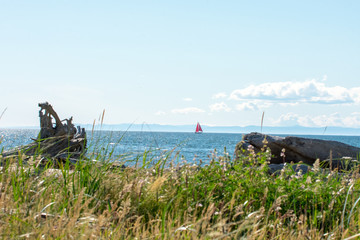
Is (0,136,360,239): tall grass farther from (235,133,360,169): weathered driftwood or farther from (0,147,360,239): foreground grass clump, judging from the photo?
(235,133,360,169): weathered driftwood

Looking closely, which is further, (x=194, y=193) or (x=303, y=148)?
(x=303, y=148)

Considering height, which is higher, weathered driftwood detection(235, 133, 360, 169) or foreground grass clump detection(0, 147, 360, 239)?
weathered driftwood detection(235, 133, 360, 169)

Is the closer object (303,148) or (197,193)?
(197,193)

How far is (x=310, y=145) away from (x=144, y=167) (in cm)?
789

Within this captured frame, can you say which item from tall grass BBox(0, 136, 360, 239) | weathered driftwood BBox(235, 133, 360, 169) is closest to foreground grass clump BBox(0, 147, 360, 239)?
tall grass BBox(0, 136, 360, 239)

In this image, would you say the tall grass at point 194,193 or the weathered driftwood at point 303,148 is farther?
the weathered driftwood at point 303,148

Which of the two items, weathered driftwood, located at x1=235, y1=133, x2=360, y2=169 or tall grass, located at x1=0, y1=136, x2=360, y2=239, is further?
weathered driftwood, located at x1=235, y1=133, x2=360, y2=169

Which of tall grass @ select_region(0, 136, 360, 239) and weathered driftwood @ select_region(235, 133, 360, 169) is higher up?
weathered driftwood @ select_region(235, 133, 360, 169)

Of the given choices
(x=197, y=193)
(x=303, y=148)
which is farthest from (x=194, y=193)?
(x=303, y=148)

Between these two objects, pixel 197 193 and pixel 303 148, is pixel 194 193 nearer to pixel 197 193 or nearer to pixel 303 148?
pixel 197 193

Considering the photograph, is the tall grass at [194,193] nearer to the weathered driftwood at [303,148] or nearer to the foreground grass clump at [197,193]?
the foreground grass clump at [197,193]

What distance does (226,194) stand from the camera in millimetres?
4891

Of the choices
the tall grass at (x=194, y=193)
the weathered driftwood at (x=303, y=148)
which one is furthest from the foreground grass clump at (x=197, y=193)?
the weathered driftwood at (x=303, y=148)

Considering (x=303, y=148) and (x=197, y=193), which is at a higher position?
(x=303, y=148)
